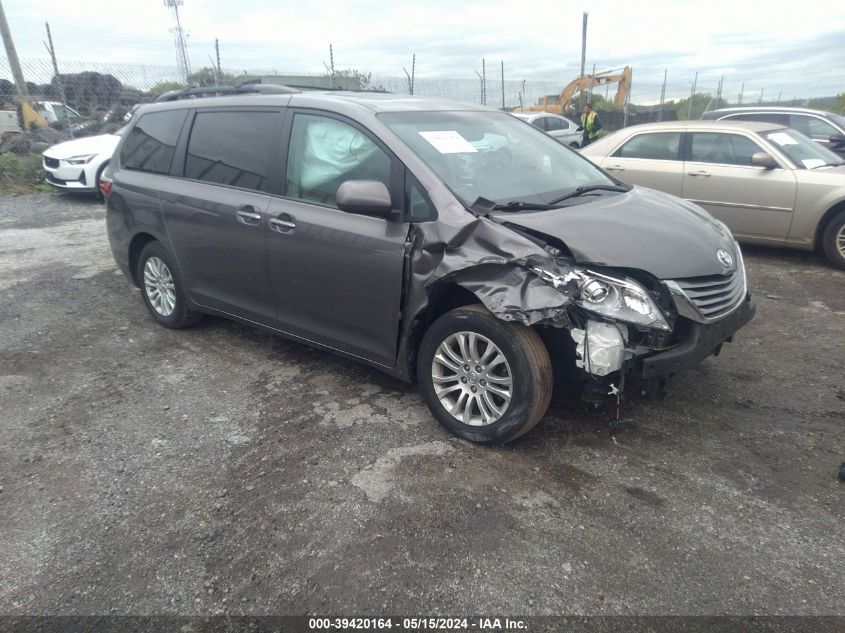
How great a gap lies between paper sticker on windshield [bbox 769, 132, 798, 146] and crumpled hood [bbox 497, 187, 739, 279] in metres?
4.21

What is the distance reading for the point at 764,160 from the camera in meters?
6.68

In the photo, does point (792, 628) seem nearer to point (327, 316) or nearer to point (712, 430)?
point (712, 430)

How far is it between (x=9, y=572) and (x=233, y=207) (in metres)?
2.42

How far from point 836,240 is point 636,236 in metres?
4.59

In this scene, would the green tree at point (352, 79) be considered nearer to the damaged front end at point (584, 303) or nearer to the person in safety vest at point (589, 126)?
the person in safety vest at point (589, 126)

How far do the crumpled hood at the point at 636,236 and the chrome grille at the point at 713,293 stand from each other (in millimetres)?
40

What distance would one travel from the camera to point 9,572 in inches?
99.4

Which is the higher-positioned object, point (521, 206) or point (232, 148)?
point (232, 148)

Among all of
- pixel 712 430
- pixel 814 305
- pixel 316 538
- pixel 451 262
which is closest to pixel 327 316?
pixel 451 262

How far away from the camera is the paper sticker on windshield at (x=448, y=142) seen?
11.9 feet

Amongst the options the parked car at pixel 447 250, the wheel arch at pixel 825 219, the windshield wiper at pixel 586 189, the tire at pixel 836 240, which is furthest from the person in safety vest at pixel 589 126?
the windshield wiper at pixel 586 189

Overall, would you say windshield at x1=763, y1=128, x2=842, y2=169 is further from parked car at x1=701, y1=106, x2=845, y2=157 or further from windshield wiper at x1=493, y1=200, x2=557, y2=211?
windshield wiper at x1=493, y1=200, x2=557, y2=211

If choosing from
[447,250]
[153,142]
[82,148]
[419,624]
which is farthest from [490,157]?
[82,148]

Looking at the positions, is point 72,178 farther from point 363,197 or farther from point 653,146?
point 363,197
